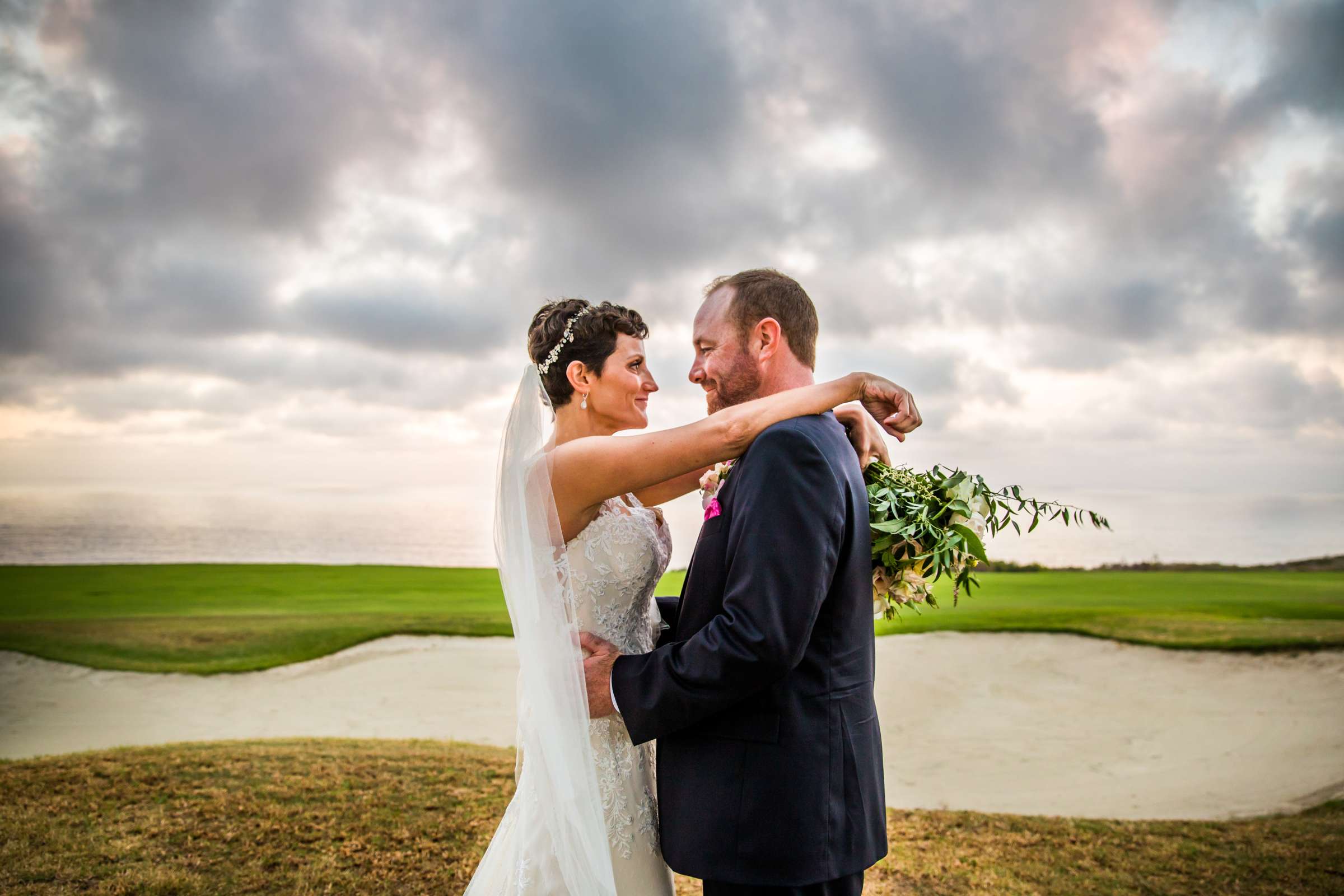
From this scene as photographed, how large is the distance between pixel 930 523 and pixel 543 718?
1.30 m

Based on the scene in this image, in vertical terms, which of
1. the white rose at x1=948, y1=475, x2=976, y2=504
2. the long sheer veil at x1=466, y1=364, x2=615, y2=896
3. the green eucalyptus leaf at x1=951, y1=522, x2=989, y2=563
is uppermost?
the white rose at x1=948, y1=475, x2=976, y2=504

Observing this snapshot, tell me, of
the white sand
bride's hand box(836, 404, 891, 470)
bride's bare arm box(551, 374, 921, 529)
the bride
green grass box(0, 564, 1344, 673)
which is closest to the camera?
bride's bare arm box(551, 374, 921, 529)

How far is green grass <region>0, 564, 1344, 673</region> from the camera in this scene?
1006 centimetres

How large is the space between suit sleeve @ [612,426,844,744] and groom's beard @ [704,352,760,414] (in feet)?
1.58

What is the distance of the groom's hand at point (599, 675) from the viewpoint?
87.2 inches

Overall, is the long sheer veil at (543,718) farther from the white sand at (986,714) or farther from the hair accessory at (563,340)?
the white sand at (986,714)

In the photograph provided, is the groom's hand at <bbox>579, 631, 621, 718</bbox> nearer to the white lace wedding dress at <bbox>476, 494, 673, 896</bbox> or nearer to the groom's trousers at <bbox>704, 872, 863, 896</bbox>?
the white lace wedding dress at <bbox>476, 494, 673, 896</bbox>

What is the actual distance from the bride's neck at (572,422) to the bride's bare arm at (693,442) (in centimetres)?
49

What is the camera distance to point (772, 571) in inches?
74.3

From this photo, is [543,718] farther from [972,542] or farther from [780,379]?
[972,542]

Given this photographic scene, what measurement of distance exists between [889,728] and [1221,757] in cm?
316

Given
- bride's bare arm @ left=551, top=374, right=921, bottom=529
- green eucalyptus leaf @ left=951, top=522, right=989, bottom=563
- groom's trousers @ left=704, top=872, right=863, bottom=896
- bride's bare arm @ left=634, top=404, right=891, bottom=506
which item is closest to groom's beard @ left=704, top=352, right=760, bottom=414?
bride's bare arm @ left=551, top=374, right=921, bottom=529

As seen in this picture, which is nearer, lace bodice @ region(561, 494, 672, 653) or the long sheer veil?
the long sheer veil

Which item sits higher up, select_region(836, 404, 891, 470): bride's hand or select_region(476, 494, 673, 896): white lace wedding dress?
select_region(836, 404, 891, 470): bride's hand
